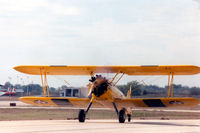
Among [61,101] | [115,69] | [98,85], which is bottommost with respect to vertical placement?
[61,101]

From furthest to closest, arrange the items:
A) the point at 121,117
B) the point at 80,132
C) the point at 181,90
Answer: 1. the point at 181,90
2. the point at 121,117
3. the point at 80,132

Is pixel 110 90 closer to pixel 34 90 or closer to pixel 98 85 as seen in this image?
pixel 98 85

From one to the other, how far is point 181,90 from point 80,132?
24987mm

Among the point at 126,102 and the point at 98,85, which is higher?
the point at 98,85

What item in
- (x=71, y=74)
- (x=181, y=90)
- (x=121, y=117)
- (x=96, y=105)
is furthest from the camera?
(x=181, y=90)

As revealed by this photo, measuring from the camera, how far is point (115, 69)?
61.0 feet

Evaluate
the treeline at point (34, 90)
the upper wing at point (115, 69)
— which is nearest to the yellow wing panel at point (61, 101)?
the upper wing at point (115, 69)

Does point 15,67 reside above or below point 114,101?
above

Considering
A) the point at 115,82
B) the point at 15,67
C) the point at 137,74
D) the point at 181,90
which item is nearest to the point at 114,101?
the point at 115,82

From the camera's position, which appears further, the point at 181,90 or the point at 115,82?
Answer: the point at 181,90

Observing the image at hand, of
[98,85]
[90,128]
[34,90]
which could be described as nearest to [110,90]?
[98,85]

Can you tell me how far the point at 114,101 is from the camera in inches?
723

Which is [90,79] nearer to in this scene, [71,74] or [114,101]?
[114,101]

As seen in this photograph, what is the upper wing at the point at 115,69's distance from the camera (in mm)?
17828
